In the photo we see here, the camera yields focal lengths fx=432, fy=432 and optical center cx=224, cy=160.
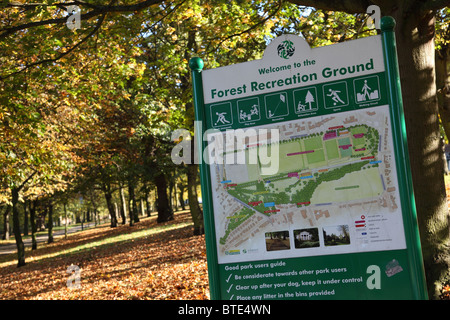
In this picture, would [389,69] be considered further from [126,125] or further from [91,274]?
[126,125]

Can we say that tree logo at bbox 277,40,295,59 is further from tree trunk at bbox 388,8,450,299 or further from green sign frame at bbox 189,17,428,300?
tree trunk at bbox 388,8,450,299

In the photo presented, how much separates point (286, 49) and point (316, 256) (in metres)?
1.61

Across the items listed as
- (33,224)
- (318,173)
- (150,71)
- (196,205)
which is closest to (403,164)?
(318,173)

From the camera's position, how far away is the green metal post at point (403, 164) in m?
3.07

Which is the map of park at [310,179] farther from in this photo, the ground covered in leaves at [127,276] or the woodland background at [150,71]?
the ground covered in leaves at [127,276]

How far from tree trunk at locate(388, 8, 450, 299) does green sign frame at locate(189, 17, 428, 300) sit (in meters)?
2.16

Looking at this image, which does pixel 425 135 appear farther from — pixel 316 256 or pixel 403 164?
pixel 316 256

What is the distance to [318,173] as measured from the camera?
3299 mm

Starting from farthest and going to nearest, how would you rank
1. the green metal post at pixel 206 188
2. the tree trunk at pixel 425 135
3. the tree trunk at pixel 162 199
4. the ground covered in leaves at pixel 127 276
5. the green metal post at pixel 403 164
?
the tree trunk at pixel 162 199 < the ground covered in leaves at pixel 127 276 < the tree trunk at pixel 425 135 < the green metal post at pixel 206 188 < the green metal post at pixel 403 164

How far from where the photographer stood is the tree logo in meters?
3.36

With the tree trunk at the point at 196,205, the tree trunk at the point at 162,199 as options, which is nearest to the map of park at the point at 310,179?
the tree trunk at the point at 196,205

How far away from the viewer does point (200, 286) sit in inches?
343

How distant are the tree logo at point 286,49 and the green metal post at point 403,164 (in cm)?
68
